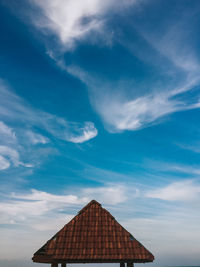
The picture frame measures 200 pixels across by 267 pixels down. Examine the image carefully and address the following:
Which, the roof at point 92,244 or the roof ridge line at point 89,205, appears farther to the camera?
the roof ridge line at point 89,205

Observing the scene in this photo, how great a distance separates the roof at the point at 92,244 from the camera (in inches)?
505

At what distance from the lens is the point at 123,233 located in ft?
46.5

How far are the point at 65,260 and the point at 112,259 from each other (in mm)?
2608

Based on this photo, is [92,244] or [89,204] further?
[89,204]

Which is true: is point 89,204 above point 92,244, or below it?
above

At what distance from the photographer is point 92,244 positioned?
13.3 metres

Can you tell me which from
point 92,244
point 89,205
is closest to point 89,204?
point 89,205

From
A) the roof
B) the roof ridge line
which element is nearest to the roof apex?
the roof ridge line

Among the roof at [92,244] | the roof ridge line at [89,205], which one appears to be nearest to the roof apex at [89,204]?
the roof ridge line at [89,205]

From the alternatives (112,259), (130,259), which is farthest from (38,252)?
(130,259)

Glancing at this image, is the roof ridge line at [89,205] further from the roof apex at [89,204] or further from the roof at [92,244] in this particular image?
the roof at [92,244]

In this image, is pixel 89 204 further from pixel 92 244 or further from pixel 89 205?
pixel 92 244

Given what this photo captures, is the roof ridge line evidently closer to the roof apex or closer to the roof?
the roof apex

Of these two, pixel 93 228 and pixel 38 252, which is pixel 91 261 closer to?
pixel 93 228
